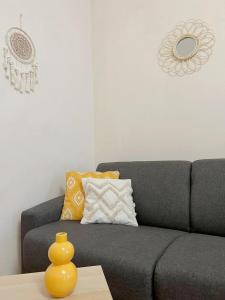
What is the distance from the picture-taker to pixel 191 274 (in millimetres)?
1177

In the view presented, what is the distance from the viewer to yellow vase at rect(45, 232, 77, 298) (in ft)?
3.18

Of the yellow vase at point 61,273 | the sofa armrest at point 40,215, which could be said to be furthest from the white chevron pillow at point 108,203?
the yellow vase at point 61,273

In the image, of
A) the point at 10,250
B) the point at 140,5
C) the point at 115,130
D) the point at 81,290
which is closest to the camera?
the point at 81,290

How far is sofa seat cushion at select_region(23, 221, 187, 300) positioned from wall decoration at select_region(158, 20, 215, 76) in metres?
1.28

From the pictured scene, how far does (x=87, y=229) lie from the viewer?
5.59ft

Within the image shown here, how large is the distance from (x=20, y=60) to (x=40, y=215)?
1.11 m

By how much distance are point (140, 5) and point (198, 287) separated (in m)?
2.23

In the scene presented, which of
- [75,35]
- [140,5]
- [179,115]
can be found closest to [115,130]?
[179,115]

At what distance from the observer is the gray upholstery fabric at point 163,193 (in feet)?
5.92

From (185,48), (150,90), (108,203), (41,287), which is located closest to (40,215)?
(108,203)

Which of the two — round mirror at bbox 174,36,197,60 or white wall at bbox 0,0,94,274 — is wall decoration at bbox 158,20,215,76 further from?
white wall at bbox 0,0,94,274

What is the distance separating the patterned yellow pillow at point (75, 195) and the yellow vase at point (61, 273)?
0.92 meters

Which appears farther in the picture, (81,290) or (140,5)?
(140,5)

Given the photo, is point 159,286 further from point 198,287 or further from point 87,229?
point 87,229
